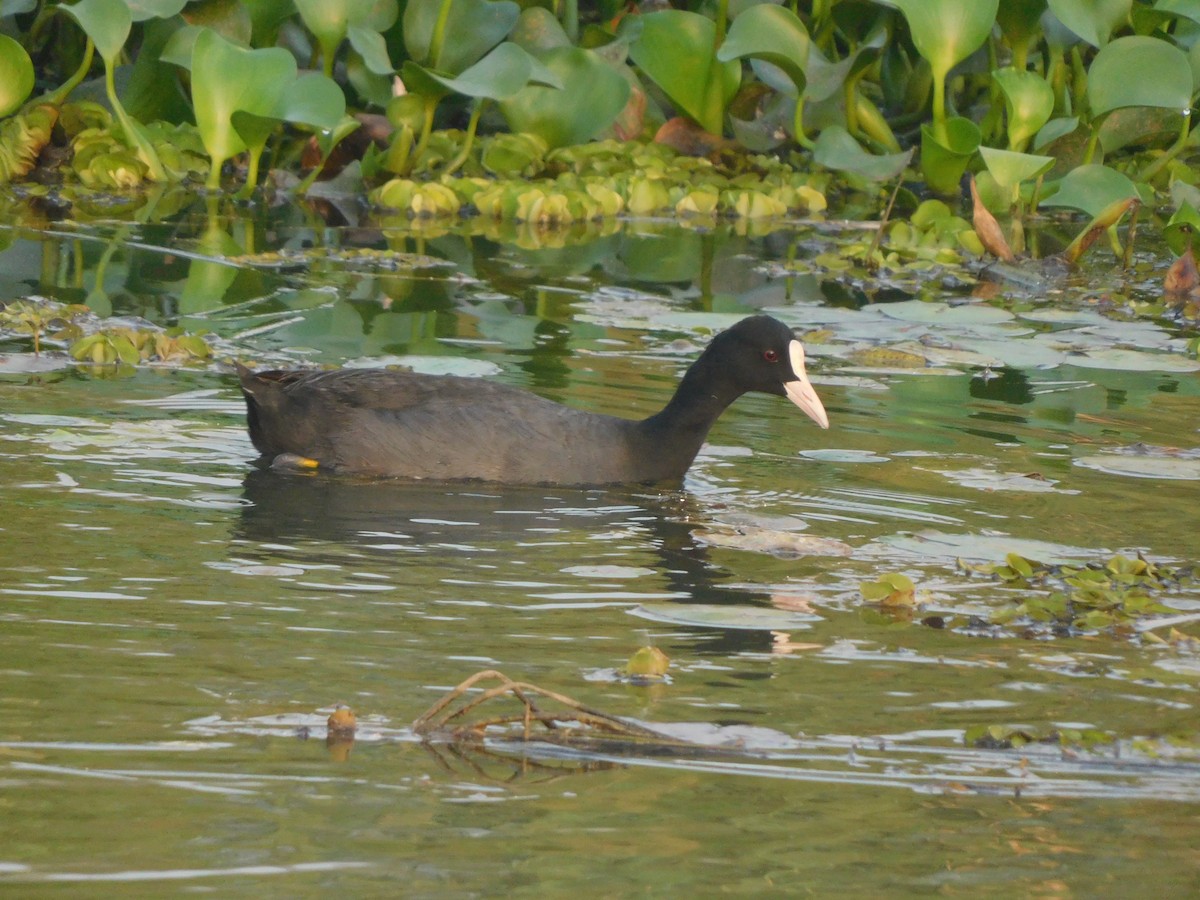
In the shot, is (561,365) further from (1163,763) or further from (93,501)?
(1163,763)

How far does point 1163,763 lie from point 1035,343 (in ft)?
18.2

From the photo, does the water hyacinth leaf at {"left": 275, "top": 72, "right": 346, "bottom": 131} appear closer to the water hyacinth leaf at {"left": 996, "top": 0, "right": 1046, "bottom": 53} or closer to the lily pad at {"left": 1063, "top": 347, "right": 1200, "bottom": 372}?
the water hyacinth leaf at {"left": 996, "top": 0, "right": 1046, "bottom": 53}

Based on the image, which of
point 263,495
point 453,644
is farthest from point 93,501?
point 453,644

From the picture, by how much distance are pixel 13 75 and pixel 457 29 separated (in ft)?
9.99

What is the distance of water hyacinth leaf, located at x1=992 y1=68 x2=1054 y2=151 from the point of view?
12641 millimetres

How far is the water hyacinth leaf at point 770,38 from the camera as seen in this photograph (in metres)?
13.1

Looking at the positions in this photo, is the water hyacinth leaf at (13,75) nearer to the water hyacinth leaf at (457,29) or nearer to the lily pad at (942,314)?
the water hyacinth leaf at (457,29)

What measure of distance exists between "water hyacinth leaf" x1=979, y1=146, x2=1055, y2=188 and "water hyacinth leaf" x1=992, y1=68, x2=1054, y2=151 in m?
1.01

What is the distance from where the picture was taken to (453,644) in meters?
4.68

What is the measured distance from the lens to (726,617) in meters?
5.08

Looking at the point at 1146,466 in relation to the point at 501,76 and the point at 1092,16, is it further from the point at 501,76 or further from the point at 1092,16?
the point at 1092,16

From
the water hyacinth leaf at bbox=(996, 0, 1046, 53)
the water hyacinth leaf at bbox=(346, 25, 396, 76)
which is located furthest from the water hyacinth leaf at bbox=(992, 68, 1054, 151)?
the water hyacinth leaf at bbox=(346, 25, 396, 76)

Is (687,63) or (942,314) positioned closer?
(942,314)

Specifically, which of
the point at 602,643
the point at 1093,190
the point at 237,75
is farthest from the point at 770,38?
the point at 602,643
